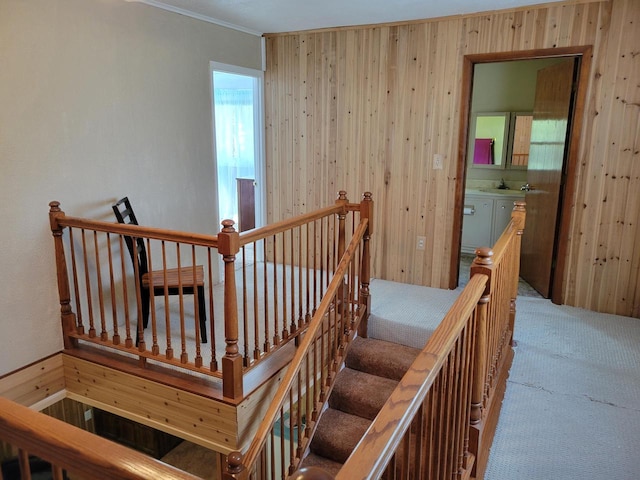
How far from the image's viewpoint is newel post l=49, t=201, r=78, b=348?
292cm

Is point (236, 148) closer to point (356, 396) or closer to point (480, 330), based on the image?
point (356, 396)

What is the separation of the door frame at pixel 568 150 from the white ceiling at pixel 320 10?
0.37 m

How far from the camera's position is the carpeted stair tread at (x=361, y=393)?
10.5ft

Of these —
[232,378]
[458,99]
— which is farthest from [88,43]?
[458,99]

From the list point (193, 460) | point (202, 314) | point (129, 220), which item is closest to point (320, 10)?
point (129, 220)

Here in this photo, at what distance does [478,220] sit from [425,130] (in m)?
1.84

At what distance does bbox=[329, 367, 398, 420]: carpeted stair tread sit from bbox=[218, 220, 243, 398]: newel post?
91 cm

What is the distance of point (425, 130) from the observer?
4.22 meters

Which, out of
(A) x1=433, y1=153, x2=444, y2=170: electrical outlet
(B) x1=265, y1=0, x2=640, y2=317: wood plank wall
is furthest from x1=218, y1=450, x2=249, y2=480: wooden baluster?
(A) x1=433, y1=153, x2=444, y2=170: electrical outlet

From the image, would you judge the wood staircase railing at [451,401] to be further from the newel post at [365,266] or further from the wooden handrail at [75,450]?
the newel post at [365,266]

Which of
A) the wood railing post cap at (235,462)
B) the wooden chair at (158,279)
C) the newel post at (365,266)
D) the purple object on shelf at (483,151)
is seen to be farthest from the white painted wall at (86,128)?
the purple object on shelf at (483,151)

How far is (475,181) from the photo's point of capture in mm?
5938

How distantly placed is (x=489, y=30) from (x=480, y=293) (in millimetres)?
2913

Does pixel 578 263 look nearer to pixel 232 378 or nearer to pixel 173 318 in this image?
pixel 232 378
